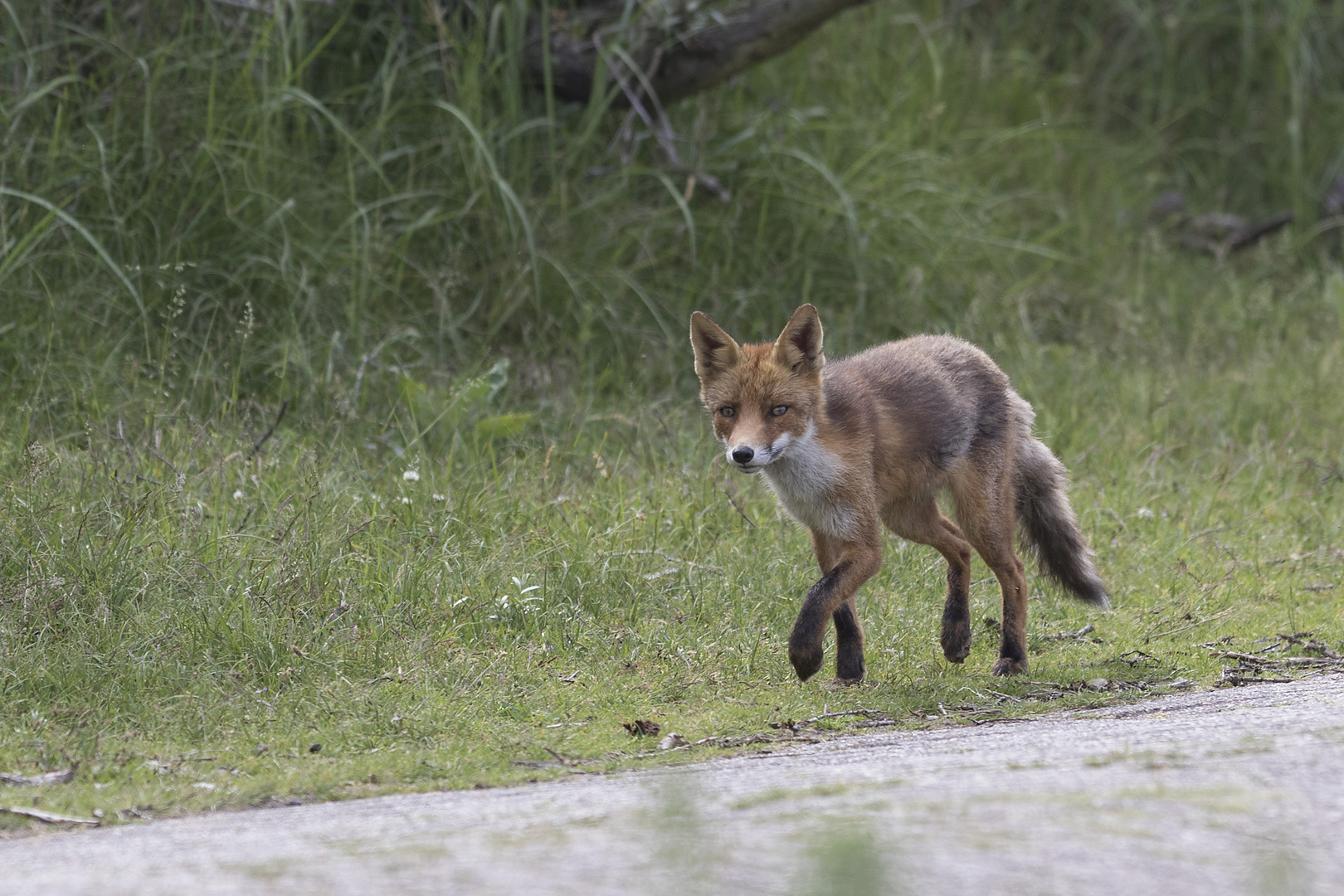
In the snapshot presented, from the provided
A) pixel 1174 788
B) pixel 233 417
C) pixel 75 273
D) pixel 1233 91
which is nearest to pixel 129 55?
pixel 75 273

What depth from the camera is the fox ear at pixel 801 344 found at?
4.73 metres

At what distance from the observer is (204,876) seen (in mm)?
2158

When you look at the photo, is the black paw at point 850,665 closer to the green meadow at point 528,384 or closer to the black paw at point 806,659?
the green meadow at point 528,384

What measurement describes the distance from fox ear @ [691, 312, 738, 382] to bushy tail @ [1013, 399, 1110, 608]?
125 centimetres

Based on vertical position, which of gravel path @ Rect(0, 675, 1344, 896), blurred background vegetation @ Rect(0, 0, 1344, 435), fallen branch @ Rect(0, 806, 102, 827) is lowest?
fallen branch @ Rect(0, 806, 102, 827)

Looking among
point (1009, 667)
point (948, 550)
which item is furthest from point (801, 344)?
point (1009, 667)

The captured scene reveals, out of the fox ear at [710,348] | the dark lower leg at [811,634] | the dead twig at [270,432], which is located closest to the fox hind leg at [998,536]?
the dark lower leg at [811,634]

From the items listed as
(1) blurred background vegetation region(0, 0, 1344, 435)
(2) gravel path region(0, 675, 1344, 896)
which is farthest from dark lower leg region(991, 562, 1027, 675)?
(1) blurred background vegetation region(0, 0, 1344, 435)

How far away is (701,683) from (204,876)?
243cm

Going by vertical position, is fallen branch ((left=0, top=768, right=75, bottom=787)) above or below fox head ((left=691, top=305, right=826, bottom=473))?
below

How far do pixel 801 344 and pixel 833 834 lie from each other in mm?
2817

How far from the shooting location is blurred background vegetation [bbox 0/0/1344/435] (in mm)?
6832

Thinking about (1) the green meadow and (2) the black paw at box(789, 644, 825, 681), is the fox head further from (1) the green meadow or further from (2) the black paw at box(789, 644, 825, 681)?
(1) the green meadow

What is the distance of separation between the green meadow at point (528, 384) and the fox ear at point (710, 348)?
2.90ft
